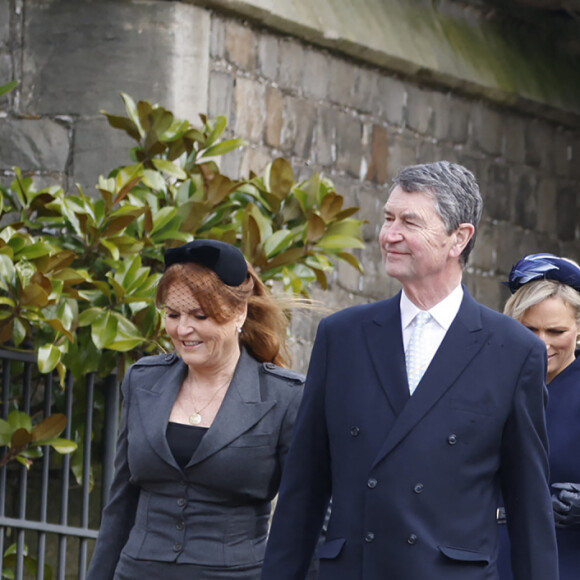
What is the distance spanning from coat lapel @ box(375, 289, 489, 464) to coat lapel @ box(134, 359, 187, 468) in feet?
2.85

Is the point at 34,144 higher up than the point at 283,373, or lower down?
higher up

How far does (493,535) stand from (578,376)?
1096 mm

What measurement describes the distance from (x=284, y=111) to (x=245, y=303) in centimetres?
327

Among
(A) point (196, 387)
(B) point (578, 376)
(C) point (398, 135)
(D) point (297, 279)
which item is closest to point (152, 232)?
(D) point (297, 279)

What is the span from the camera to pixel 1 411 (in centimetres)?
572

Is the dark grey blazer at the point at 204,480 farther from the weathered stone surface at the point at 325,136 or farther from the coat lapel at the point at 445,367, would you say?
the weathered stone surface at the point at 325,136

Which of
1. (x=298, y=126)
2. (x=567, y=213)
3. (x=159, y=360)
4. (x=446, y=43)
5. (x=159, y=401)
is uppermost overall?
(x=446, y=43)

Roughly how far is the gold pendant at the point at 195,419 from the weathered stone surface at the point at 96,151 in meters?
2.55

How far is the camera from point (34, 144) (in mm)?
6762

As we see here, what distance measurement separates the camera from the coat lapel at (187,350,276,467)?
13.4 ft

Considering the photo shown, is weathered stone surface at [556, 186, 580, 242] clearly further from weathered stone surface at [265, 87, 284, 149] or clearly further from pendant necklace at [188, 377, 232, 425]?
pendant necklace at [188, 377, 232, 425]

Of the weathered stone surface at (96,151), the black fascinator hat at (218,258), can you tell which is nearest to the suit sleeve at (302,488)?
the black fascinator hat at (218,258)

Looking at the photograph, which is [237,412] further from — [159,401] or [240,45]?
[240,45]

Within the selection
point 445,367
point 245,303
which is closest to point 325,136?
point 245,303
